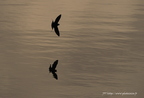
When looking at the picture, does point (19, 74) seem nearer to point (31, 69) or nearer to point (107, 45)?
point (31, 69)

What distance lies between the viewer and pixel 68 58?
46.5 feet

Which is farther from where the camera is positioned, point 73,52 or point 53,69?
point 73,52

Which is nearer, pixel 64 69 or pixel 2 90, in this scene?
pixel 2 90

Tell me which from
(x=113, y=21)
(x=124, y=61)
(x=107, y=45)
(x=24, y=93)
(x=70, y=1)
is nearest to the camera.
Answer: (x=24, y=93)

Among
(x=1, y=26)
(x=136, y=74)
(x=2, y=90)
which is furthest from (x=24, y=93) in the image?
(x=1, y=26)

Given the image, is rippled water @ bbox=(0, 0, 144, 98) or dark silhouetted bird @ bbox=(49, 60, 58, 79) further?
dark silhouetted bird @ bbox=(49, 60, 58, 79)

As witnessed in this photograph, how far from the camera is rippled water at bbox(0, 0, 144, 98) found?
470 inches

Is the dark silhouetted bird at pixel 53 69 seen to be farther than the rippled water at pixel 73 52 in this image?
Yes

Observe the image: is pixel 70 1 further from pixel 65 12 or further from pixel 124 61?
pixel 124 61

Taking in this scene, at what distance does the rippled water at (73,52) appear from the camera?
11930 millimetres

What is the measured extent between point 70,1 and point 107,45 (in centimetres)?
1056

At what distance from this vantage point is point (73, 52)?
1489 centimetres

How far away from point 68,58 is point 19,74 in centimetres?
172

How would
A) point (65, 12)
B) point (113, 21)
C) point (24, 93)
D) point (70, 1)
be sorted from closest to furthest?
point (24, 93) → point (113, 21) → point (65, 12) → point (70, 1)
